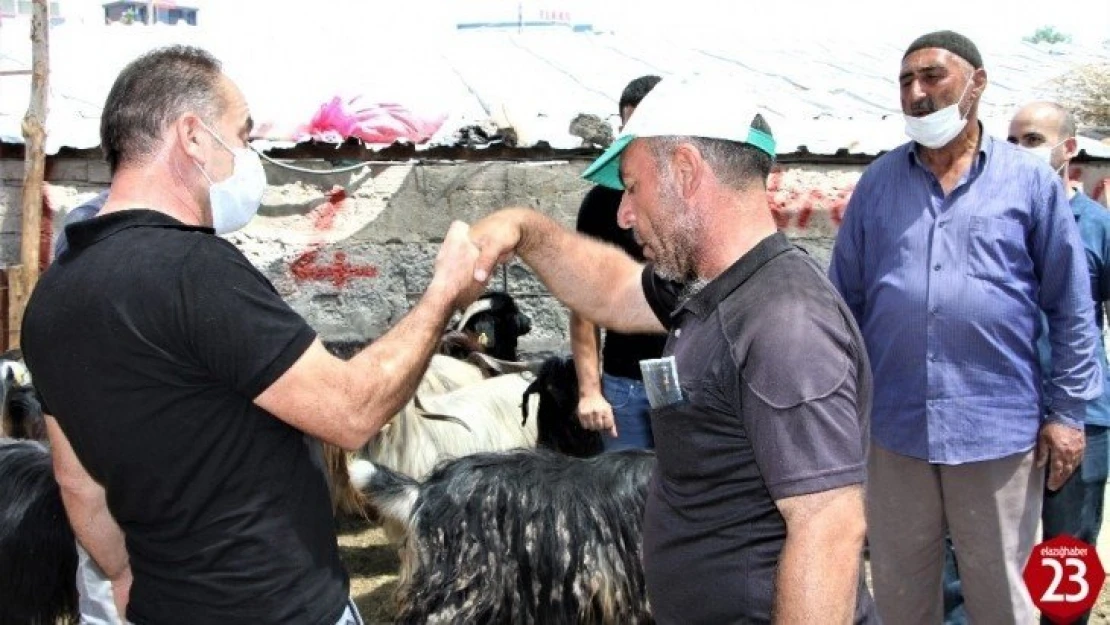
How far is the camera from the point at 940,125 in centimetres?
376

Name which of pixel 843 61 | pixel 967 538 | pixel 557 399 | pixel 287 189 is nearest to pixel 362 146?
pixel 287 189

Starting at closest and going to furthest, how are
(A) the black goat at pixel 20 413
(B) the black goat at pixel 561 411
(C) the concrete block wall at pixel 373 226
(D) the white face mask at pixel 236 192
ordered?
(D) the white face mask at pixel 236 192 < (A) the black goat at pixel 20 413 < (B) the black goat at pixel 561 411 < (C) the concrete block wall at pixel 373 226

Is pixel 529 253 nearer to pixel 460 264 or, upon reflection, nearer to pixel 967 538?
pixel 460 264

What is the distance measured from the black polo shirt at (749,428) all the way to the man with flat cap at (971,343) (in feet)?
5.38

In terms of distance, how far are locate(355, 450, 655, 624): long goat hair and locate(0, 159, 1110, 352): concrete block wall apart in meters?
3.45

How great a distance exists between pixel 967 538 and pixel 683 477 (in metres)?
2.00

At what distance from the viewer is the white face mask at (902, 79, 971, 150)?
375 cm

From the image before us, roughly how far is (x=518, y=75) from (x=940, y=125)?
8.68 meters

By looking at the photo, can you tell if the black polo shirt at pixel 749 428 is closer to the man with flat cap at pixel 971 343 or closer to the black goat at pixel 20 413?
the man with flat cap at pixel 971 343

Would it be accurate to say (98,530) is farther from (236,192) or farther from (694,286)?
(694,286)

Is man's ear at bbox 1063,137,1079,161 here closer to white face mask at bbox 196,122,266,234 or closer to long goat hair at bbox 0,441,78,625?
white face mask at bbox 196,122,266,234

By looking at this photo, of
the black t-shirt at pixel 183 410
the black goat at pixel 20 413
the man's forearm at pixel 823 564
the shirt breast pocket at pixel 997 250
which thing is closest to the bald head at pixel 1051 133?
the shirt breast pocket at pixel 997 250

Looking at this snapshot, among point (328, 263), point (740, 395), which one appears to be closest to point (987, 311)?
point (740, 395)

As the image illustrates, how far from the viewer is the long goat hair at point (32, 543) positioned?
12.2 feet
